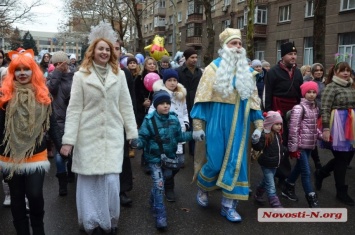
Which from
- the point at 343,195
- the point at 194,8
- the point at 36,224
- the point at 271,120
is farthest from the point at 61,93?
the point at 194,8

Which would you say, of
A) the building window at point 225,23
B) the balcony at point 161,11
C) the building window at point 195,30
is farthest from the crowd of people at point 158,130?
the balcony at point 161,11

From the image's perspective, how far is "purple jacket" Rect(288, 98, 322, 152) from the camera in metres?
4.61

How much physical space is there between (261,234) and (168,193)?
1.46 meters

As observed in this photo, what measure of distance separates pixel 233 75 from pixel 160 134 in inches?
42.7

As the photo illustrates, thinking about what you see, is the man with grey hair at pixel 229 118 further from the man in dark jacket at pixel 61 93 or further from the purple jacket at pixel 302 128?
the man in dark jacket at pixel 61 93

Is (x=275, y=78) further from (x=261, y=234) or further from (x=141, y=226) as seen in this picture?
(x=141, y=226)

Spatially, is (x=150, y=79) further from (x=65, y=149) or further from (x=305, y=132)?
(x=65, y=149)

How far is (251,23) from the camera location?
14.6 metres

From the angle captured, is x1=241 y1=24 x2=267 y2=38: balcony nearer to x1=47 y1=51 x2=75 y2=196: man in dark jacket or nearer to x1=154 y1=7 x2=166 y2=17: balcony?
x1=47 y1=51 x2=75 y2=196: man in dark jacket

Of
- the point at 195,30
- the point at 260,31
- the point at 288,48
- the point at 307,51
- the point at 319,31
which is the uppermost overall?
the point at 195,30

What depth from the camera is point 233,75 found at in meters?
4.13

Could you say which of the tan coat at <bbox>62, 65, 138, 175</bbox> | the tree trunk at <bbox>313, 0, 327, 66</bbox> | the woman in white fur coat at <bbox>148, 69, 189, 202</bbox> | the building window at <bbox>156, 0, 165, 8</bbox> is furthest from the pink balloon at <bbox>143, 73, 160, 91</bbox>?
the building window at <bbox>156, 0, 165, 8</bbox>

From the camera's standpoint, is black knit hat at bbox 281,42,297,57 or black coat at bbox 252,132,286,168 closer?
black coat at bbox 252,132,286,168

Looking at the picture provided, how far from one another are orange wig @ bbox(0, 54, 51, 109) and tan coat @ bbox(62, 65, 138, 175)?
257mm
